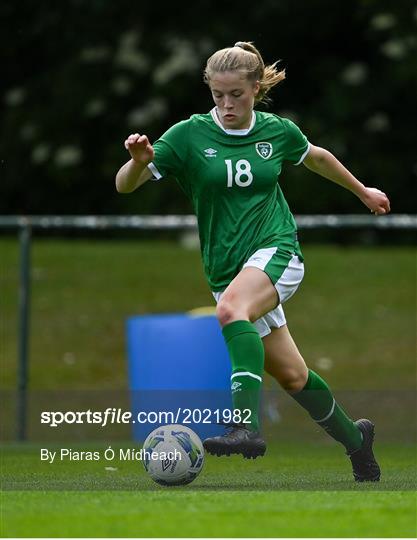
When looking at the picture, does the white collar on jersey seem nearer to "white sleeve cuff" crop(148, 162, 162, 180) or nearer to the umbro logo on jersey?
the umbro logo on jersey

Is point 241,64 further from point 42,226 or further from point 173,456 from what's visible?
point 42,226

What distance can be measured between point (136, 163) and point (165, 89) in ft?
32.1

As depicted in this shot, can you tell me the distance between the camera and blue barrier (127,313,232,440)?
29.8 ft

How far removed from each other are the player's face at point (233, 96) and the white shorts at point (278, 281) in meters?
0.58

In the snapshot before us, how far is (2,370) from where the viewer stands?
1136cm

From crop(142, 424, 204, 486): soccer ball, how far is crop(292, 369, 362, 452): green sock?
27.3 inches

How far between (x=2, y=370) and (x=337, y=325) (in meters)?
2.76

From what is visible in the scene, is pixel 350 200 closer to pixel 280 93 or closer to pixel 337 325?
pixel 280 93

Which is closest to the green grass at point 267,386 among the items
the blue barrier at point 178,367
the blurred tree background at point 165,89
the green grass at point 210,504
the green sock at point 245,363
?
the green grass at point 210,504

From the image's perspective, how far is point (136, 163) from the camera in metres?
6.20

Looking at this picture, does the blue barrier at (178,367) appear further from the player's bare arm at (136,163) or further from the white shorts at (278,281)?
Result: the player's bare arm at (136,163)

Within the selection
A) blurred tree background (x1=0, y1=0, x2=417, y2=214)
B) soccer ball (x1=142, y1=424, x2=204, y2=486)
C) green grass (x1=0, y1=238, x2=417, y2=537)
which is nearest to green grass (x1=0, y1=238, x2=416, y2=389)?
green grass (x1=0, y1=238, x2=417, y2=537)

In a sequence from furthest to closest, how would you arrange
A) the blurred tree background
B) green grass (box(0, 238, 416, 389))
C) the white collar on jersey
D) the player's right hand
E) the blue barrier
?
the blurred tree background, green grass (box(0, 238, 416, 389)), the blue barrier, the white collar on jersey, the player's right hand

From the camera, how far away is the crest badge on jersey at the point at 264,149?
641 centimetres
